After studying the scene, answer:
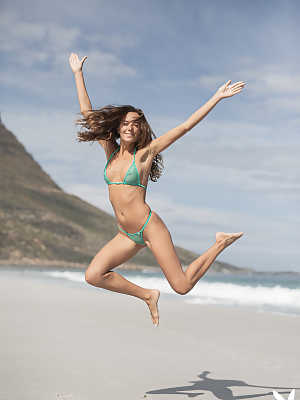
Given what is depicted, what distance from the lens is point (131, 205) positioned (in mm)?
4754

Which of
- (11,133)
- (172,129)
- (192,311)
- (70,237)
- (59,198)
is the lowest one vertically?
(192,311)

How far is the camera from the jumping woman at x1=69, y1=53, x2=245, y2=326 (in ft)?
15.4

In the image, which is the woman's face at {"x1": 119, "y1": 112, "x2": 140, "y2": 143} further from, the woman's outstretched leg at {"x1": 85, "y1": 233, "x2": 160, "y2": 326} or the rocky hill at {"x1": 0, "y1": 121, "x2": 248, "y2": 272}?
the rocky hill at {"x1": 0, "y1": 121, "x2": 248, "y2": 272}

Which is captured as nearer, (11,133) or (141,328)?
(141,328)

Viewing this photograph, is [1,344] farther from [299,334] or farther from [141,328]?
[299,334]

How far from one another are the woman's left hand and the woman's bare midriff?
105cm

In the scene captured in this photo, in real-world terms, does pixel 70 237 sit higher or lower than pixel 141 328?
higher

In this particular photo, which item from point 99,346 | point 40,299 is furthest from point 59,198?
point 99,346

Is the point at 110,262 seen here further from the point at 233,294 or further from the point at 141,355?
the point at 233,294

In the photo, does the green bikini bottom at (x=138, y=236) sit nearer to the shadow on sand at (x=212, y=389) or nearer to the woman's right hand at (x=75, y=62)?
the shadow on sand at (x=212, y=389)

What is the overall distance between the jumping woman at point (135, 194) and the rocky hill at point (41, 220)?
208ft

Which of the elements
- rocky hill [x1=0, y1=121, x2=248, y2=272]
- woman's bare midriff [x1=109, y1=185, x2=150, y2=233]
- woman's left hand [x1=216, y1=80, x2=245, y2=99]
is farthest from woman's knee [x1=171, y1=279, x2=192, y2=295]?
rocky hill [x1=0, y1=121, x2=248, y2=272]

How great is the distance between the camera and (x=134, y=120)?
4.77 m

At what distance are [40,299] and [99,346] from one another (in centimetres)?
580
